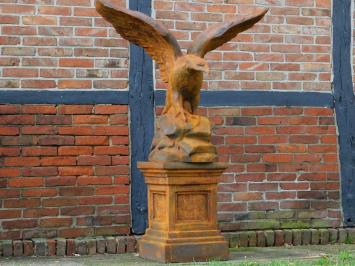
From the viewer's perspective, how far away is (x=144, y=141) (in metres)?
7.92

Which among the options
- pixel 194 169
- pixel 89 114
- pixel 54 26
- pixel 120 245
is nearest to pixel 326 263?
pixel 194 169

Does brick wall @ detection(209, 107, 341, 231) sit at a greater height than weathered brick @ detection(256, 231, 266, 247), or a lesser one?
greater

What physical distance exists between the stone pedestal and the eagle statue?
0.11 meters

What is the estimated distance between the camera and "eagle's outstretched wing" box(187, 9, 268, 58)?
691 centimetres

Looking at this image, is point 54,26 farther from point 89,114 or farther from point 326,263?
point 326,263

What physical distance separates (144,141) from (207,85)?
0.86m

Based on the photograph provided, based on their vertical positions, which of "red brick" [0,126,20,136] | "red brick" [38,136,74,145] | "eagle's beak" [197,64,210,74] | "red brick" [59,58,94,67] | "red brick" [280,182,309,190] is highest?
"red brick" [59,58,94,67]

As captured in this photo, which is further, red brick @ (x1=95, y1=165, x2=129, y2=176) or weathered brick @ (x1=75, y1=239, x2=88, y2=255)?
red brick @ (x1=95, y1=165, x2=129, y2=176)

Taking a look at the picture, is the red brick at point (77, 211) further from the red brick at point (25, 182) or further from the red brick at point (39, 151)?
the red brick at point (39, 151)

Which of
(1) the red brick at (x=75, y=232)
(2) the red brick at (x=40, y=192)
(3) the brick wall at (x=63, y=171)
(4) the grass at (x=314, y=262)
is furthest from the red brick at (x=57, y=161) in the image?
(4) the grass at (x=314, y=262)

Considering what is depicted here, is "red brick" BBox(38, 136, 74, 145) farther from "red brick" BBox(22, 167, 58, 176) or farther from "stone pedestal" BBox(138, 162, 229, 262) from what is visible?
"stone pedestal" BBox(138, 162, 229, 262)

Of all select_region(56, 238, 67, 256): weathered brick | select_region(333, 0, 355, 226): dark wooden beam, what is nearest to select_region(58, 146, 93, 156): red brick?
select_region(56, 238, 67, 256): weathered brick

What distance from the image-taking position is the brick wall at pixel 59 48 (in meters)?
7.60

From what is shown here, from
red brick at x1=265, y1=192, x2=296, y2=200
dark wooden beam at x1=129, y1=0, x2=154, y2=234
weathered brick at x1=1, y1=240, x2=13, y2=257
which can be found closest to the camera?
weathered brick at x1=1, y1=240, x2=13, y2=257
